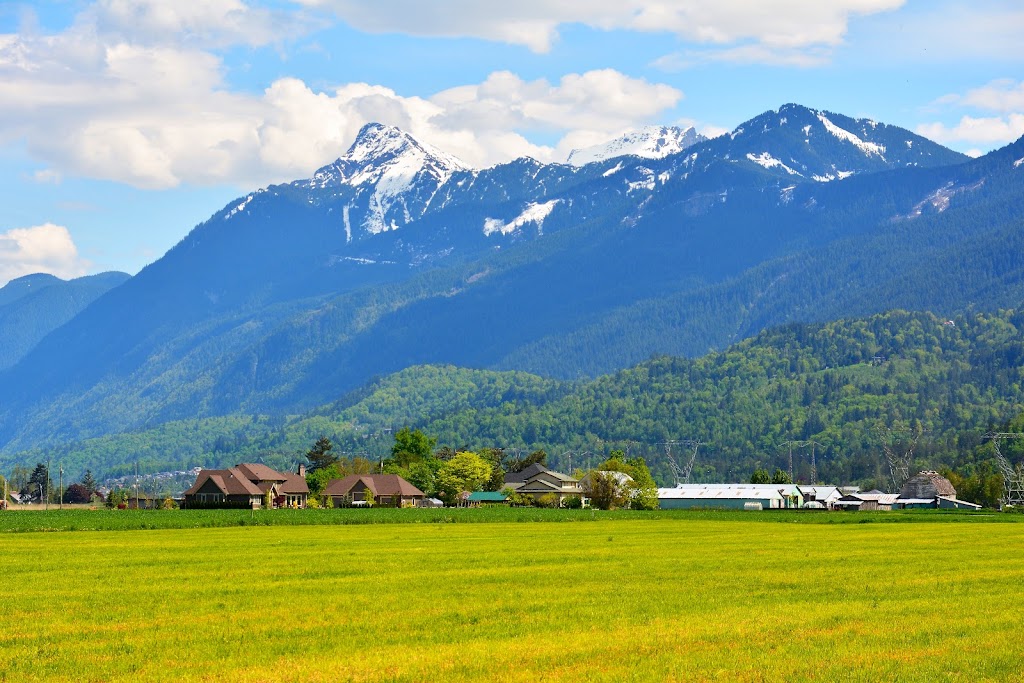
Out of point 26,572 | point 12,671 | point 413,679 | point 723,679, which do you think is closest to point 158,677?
point 12,671

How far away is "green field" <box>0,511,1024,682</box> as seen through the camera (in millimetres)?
38250

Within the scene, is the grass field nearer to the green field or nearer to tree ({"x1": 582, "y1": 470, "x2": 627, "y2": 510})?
tree ({"x1": 582, "y1": 470, "x2": 627, "y2": 510})

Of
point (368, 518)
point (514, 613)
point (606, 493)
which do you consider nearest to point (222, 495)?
point (606, 493)

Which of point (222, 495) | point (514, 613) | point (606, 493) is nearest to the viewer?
point (514, 613)

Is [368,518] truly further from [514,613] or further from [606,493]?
[514,613]

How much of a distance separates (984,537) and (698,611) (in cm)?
5533

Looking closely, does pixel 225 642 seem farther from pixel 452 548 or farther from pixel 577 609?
pixel 452 548

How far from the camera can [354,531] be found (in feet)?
358

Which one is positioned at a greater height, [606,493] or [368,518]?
[606,493]

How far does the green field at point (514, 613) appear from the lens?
125ft

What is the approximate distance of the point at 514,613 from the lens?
48156 mm

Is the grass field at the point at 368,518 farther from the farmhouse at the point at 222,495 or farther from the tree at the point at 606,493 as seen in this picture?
the farmhouse at the point at 222,495

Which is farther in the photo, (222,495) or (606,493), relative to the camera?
(222,495)

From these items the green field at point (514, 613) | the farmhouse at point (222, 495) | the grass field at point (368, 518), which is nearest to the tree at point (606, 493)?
the grass field at point (368, 518)
